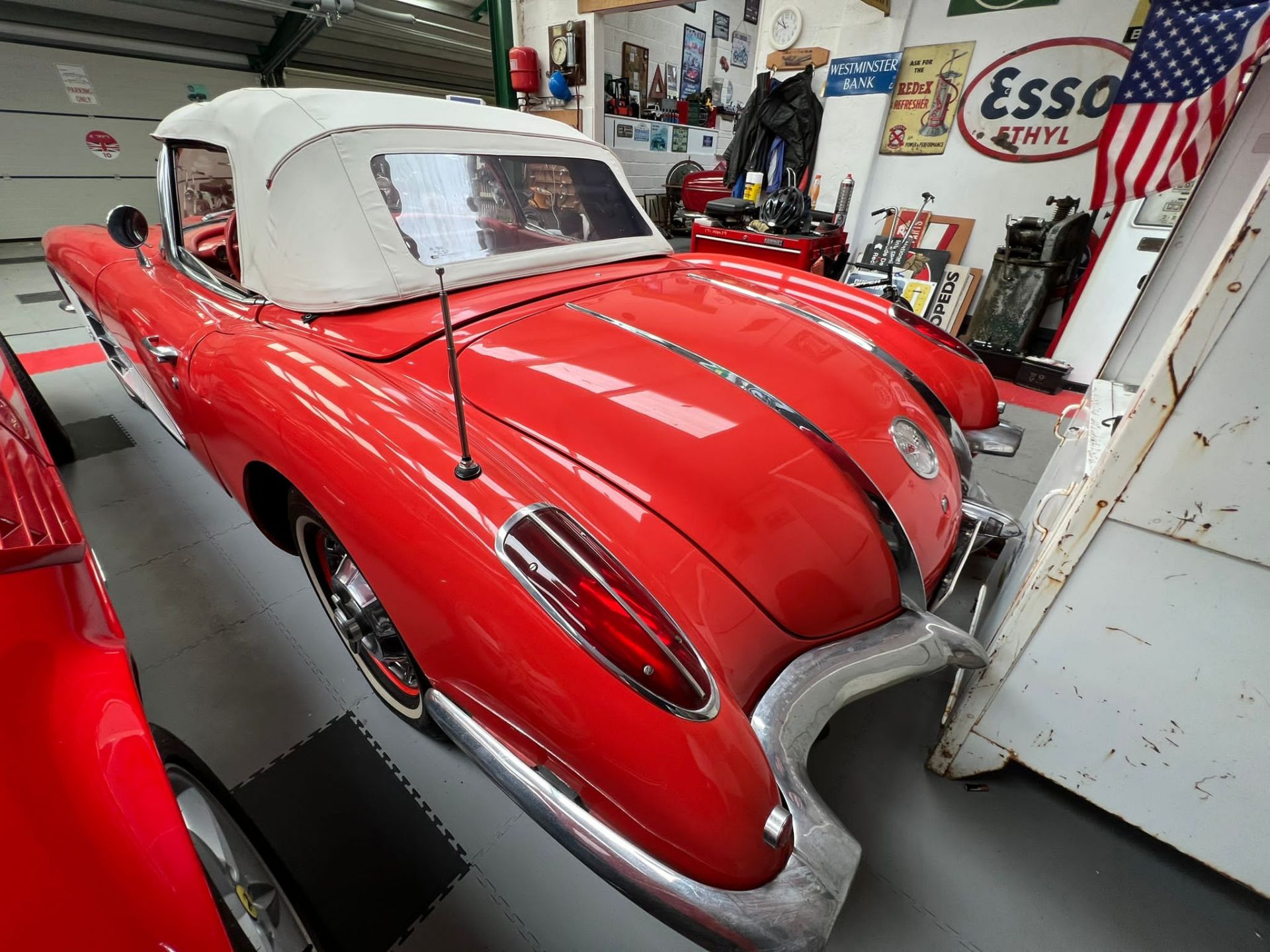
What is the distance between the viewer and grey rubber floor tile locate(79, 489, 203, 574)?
2.15 m

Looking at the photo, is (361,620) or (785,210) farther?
(785,210)

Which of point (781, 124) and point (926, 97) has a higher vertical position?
point (926, 97)

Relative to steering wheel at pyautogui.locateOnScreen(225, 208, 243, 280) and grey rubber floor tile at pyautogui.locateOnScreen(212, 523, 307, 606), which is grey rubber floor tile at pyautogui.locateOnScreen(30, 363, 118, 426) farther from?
steering wheel at pyautogui.locateOnScreen(225, 208, 243, 280)

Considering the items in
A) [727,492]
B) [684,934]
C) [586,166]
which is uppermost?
[586,166]

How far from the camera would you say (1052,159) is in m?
4.26

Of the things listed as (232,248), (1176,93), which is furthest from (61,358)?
(1176,93)

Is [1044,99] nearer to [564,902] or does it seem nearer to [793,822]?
[793,822]

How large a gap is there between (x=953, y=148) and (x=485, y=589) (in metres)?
5.55

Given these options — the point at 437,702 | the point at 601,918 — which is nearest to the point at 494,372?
the point at 437,702

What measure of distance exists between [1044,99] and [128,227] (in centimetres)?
576

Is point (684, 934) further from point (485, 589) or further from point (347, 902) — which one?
point (347, 902)

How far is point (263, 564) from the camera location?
2.15 metres

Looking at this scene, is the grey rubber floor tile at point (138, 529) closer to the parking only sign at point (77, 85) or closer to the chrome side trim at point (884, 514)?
the chrome side trim at point (884, 514)

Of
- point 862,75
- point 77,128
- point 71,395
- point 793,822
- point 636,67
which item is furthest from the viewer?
point 636,67
